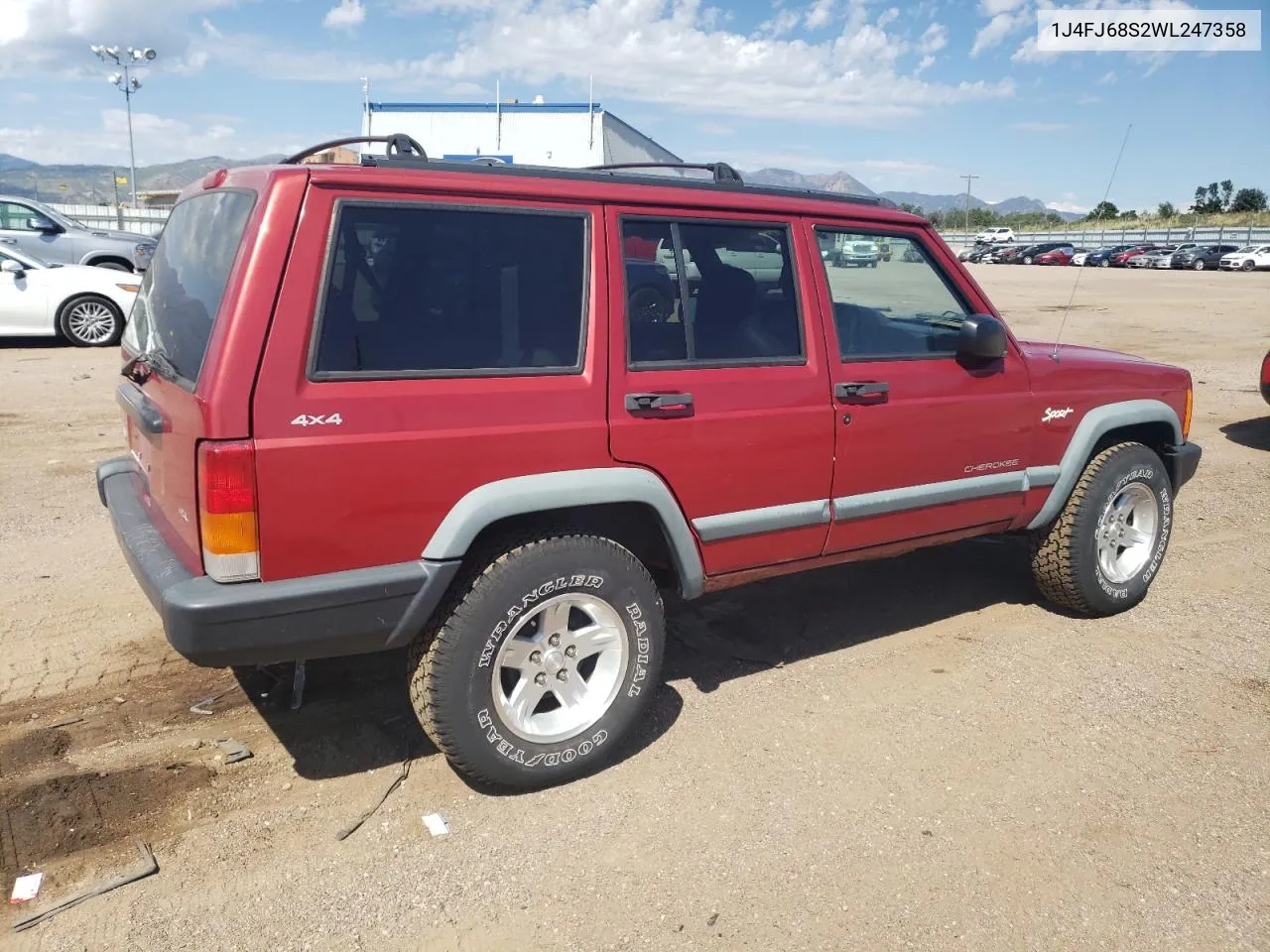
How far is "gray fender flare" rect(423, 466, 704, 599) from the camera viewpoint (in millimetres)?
2844

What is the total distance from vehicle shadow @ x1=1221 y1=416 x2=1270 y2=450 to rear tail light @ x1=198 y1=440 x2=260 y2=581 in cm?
885

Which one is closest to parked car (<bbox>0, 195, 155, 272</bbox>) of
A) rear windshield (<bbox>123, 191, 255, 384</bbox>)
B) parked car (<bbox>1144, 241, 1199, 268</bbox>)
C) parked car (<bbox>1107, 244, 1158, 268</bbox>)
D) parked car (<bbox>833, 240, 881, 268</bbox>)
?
rear windshield (<bbox>123, 191, 255, 384</bbox>)

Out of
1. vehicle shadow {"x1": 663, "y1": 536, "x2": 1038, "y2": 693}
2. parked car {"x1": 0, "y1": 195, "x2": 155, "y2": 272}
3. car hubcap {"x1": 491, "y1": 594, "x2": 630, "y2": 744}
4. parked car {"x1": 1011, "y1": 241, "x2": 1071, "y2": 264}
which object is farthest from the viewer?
parked car {"x1": 1011, "y1": 241, "x2": 1071, "y2": 264}

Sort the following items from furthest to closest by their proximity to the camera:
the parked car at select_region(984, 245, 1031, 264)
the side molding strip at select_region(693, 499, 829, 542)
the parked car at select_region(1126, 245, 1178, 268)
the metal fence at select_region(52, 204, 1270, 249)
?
the parked car at select_region(984, 245, 1031, 264)
the parked car at select_region(1126, 245, 1178, 268)
the metal fence at select_region(52, 204, 1270, 249)
the side molding strip at select_region(693, 499, 829, 542)

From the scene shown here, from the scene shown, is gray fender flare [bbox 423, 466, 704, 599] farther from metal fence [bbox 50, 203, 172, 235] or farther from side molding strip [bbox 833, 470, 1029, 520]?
metal fence [bbox 50, 203, 172, 235]

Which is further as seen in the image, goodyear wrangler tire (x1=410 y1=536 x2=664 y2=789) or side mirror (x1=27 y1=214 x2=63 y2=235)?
side mirror (x1=27 y1=214 x2=63 y2=235)

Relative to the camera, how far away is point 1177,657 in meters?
4.29

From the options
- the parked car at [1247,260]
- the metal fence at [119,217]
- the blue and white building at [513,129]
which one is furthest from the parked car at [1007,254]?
the metal fence at [119,217]

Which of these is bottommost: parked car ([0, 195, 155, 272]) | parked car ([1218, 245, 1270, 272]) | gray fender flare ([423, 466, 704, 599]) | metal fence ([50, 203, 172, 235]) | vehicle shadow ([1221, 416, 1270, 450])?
vehicle shadow ([1221, 416, 1270, 450])

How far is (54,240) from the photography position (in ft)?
47.4

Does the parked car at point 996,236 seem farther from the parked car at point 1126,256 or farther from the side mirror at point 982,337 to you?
the side mirror at point 982,337

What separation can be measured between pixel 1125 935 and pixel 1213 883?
16.5 inches

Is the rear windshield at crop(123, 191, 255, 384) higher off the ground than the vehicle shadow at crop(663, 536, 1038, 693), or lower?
higher

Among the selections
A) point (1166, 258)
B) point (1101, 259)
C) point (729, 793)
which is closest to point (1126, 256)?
point (1101, 259)
